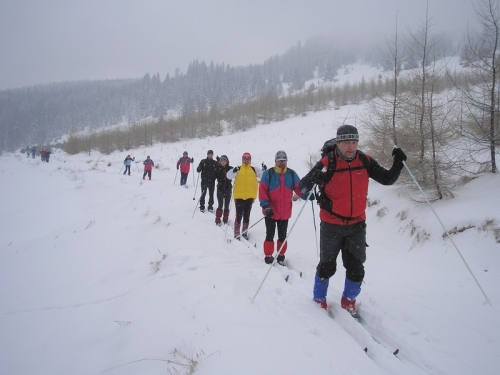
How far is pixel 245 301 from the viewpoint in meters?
3.25

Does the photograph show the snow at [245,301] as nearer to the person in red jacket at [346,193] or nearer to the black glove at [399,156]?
the person in red jacket at [346,193]

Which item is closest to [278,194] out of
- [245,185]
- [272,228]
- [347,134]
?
[272,228]

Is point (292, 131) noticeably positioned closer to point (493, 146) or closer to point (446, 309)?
point (493, 146)

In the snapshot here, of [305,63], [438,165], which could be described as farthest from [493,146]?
[305,63]

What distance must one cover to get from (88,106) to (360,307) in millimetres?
143925

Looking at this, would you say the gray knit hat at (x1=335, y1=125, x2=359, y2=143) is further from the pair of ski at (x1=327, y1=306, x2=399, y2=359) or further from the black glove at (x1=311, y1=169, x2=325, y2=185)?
the pair of ski at (x1=327, y1=306, x2=399, y2=359)

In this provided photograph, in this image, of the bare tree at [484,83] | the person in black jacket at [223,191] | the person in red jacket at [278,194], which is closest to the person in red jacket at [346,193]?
the person in red jacket at [278,194]

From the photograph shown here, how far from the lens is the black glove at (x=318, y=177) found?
2936mm

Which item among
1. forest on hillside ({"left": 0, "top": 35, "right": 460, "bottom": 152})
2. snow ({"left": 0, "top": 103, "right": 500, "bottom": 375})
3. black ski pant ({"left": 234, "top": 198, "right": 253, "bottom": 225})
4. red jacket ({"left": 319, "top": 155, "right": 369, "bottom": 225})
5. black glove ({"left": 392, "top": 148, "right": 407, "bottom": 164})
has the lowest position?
snow ({"left": 0, "top": 103, "right": 500, "bottom": 375})

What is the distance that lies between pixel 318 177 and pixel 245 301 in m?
1.87

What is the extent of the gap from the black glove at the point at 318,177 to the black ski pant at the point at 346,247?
0.58 m

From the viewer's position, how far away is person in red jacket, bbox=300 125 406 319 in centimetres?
299

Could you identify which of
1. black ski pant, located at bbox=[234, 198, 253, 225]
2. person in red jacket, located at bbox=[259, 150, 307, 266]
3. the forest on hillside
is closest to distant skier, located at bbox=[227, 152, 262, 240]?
black ski pant, located at bbox=[234, 198, 253, 225]

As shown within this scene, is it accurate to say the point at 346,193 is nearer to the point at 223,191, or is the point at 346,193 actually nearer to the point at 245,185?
the point at 245,185
